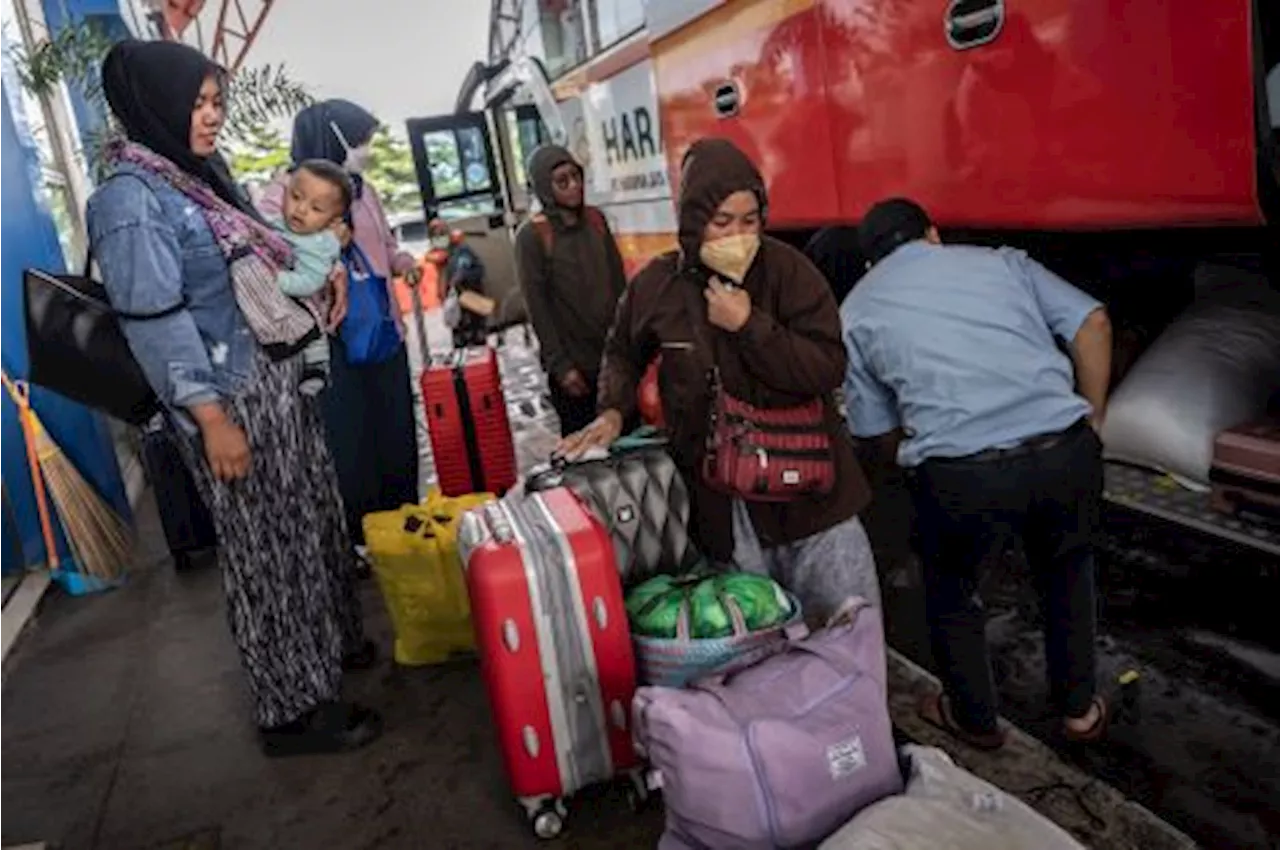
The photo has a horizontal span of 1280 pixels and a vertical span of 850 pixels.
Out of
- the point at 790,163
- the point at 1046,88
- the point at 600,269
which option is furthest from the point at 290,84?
the point at 1046,88

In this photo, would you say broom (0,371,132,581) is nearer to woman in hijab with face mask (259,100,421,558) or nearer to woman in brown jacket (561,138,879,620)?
woman in hijab with face mask (259,100,421,558)

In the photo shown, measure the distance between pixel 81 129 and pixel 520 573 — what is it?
598 centimetres

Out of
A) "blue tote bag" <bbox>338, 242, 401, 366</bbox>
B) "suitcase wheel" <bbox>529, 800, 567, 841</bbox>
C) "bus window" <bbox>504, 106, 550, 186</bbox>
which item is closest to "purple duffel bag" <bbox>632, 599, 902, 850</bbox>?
→ "suitcase wheel" <bbox>529, 800, 567, 841</bbox>

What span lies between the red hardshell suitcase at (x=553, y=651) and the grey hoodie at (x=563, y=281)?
1.71m

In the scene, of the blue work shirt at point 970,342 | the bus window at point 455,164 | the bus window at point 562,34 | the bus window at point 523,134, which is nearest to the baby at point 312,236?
the blue work shirt at point 970,342

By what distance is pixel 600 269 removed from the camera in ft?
12.4

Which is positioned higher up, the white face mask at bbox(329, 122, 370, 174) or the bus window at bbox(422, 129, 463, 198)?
the bus window at bbox(422, 129, 463, 198)

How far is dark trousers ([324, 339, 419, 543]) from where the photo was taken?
143 inches

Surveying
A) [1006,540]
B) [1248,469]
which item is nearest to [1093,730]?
[1006,540]

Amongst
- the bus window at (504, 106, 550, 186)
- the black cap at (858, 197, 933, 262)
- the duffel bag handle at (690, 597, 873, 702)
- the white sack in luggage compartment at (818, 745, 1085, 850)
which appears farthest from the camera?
the bus window at (504, 106, 550, 186)

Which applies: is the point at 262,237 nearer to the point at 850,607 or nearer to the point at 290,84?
the point at 850,607

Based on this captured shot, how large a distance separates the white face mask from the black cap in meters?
2.13

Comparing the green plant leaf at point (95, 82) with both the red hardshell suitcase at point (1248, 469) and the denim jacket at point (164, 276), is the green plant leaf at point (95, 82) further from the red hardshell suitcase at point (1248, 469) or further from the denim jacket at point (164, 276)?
the red hardshell suitcase at point (1248, 469)

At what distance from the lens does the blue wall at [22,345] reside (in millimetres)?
3926
